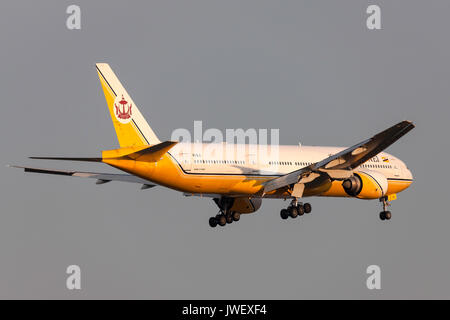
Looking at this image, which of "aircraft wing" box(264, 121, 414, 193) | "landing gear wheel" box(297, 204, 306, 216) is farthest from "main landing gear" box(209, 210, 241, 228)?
"landing gear wheel" box(297, 204, 306, 216)

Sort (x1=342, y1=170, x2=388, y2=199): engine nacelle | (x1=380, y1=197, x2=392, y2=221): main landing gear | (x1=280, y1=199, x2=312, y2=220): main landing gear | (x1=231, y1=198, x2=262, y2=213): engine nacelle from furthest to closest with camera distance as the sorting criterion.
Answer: (x1=380, y1=197, x2=392, y2=221): main landing gear, (x1=231, y1=198, x2=262, y2=213): engine nacelle, (x1=342, y1=170, x2=388, y2=199): engine nacelle, (x1=280, y1=199, x2=312, y2=220): main landing gear

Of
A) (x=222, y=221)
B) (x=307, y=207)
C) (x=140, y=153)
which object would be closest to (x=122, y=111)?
(x=140, y=153)

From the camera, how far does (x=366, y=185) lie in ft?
245

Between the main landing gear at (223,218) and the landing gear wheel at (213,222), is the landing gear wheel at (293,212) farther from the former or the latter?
the landing gear wheel at (213,222)

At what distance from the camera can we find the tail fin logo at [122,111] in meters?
69.5

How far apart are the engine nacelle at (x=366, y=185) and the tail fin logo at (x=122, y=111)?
13917 millimetres

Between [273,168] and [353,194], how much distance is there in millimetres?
5125

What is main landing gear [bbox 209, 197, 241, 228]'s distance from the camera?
76.2 metres

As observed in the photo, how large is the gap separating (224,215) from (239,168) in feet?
17.9

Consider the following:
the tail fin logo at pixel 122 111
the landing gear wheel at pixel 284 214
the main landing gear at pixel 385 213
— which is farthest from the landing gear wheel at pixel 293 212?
the tail fin logo at pixel 122 111

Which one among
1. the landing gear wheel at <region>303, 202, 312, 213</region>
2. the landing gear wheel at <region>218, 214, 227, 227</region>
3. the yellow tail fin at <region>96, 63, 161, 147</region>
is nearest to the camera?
the yellow tail fin at <region>96, 63, 161, 147</region>

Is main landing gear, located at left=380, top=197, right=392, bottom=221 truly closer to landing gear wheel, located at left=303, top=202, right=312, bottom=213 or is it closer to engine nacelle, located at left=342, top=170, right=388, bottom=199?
engine nacelle, located at left=342, top=170, right=388, bottom=199

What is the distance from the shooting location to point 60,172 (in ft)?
242
